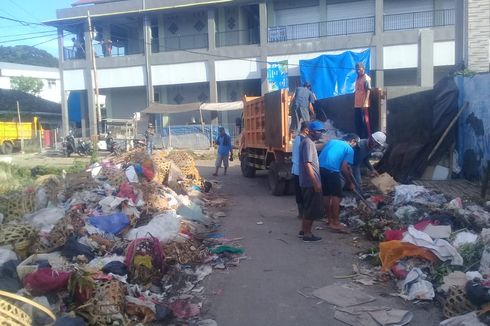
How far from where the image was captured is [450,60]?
25.5 meters

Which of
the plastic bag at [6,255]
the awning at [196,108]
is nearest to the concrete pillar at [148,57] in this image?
the awning at [196,108]

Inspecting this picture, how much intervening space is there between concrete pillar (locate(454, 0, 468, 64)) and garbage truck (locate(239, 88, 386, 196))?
8.51ft

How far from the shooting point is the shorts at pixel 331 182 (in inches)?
308

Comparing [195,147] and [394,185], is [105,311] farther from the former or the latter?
[195,147]

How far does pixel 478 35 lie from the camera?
11.6 meters

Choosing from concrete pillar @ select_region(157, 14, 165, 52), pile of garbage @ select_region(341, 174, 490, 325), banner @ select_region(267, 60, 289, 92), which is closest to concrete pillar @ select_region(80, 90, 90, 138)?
concrete pillar @ select_region(157, 14, 165, 52)

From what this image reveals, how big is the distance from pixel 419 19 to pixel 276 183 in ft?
63.2

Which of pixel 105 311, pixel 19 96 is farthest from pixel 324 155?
pixel 19 96

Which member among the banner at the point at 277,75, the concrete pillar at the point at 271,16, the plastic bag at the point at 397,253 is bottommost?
the plastic bag at the point at 397,253

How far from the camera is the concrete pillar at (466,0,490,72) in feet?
37.9

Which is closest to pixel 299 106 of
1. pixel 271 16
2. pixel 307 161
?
Answer: pixel 307 161

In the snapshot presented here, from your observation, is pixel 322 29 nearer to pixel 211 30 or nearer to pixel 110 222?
pixel 211 30

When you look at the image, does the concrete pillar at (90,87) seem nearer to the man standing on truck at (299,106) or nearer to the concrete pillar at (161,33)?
the concrete pillar at (161,33)

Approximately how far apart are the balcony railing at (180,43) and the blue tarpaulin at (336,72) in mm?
8677
